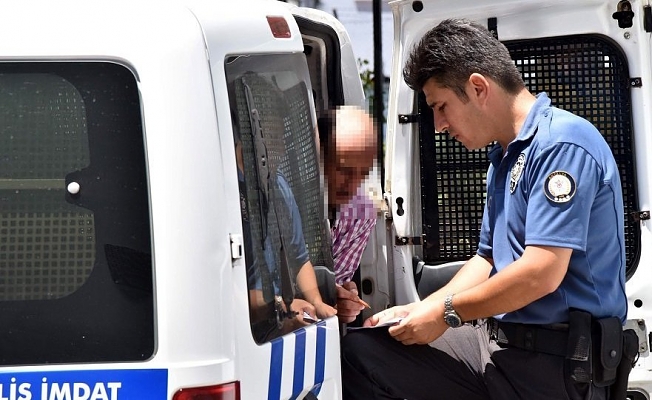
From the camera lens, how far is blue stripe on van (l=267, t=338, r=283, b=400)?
2.16 m

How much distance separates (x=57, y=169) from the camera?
6.66ft

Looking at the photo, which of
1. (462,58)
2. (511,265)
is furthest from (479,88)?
(511,265)

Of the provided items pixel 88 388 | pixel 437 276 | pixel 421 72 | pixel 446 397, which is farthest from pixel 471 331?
pixel 88 388

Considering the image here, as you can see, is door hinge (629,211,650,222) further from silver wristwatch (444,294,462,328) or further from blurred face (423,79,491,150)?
silver wristwatch (444,294,462,328)

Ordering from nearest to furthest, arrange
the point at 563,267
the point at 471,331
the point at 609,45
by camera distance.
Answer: the point at 563,267, the point at 471,331, the point at 609,45

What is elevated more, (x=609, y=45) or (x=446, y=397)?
(x=609, y=45)

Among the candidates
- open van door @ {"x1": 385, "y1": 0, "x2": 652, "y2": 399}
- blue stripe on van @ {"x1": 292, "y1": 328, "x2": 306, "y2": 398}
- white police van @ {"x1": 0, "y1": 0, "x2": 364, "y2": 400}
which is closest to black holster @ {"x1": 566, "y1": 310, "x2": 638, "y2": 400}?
open van door @ {"x1": 385, "y1": 0, "x2": 652, "y2": 399}

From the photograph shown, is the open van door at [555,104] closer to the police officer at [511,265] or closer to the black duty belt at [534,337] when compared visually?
the police officer at [511,265]

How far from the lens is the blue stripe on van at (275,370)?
2158 mm

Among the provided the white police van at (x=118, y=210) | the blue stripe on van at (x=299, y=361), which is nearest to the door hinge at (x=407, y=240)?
the blue stripe on van at (x=299, y=361)

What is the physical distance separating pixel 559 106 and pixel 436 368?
→ 1109 millimetres

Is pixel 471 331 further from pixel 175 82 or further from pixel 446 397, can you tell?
pixel 175 82

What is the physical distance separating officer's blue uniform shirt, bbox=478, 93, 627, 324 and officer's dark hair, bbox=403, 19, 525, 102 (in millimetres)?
139

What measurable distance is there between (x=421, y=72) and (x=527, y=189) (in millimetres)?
491
